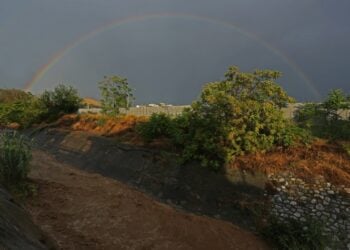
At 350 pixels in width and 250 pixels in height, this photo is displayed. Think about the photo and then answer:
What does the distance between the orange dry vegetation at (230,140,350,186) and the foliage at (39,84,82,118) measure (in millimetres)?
26202

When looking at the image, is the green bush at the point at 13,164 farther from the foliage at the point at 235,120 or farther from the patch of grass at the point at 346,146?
the patch of grass at the point at 346,146

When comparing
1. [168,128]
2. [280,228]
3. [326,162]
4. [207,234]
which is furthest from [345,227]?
[168,128]

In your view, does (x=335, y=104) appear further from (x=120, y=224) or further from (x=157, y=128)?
(x=120, y=224)

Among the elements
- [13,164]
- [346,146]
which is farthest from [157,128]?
[346,146]

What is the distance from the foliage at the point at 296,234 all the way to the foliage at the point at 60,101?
29327 millimetres

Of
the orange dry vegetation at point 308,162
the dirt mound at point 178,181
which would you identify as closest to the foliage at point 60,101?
the dirt mound at point 178,181

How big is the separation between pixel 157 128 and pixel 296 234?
9.20 metres

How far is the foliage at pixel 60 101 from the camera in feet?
126

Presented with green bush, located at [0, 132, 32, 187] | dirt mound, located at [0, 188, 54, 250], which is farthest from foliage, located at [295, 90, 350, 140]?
dirt mound, located at [0, 188, 54, 250]

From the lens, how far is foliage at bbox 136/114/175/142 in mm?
18703

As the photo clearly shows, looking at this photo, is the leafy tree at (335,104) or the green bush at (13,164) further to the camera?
the leafy tree at (335,104)

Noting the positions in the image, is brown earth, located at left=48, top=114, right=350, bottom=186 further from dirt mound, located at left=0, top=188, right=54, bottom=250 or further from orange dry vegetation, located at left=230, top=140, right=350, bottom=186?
dirt mound, located at left=0, top=188, right=54, bottom=250

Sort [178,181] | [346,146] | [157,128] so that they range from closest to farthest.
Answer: [346,146] → [178,181] → [157,128]

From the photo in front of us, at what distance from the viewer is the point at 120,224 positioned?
36.2 feet
